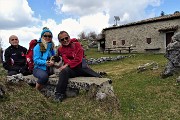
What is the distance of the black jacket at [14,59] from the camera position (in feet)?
26.8

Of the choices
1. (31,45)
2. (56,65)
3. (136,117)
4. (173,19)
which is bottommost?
(136,117)

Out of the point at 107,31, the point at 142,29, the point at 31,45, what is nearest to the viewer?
the point at 31,45

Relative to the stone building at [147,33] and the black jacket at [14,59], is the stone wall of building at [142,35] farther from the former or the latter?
the black jacket at [14,59]

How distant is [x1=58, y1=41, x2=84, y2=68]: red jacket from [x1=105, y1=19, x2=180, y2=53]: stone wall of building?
91.6 feet

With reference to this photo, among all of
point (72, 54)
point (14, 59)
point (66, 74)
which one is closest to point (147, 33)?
point (14, 59)

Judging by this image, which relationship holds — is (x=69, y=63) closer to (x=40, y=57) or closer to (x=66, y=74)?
(x=66, y=74)

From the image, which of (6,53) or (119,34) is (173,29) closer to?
(119,34)

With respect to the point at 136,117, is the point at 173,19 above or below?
above

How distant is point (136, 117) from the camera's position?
5.74m

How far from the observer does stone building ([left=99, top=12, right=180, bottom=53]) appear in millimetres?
33625

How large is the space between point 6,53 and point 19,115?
353cm

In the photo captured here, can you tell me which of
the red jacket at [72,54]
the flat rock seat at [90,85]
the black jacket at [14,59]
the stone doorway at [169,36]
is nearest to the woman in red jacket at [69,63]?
the red jacket at [72,54]

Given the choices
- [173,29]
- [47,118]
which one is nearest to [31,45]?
[47,118]

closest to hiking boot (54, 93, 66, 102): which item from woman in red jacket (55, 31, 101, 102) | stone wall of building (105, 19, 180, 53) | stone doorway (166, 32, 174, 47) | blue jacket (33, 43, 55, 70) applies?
woman in red jacket (55, 31, 101, 102)
